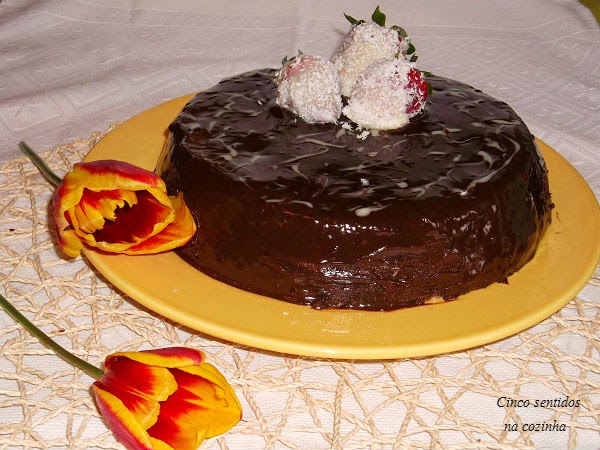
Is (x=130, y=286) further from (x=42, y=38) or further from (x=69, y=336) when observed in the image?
(x=42, y=38)

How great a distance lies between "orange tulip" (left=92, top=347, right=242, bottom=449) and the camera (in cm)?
156

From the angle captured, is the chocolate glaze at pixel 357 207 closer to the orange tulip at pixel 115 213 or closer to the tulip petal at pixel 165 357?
the orange tulip at pixel 115 213

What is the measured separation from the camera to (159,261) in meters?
2.09

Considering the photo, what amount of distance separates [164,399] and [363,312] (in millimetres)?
555

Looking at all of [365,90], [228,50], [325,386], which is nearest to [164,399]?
[325,386]

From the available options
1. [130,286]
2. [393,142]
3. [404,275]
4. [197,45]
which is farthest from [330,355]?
[197,45]

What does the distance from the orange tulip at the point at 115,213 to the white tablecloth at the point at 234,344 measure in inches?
9.2

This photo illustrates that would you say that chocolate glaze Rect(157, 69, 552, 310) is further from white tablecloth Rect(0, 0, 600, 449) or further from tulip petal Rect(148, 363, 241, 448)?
tulip petal Rect(148, 363, 241, 448)

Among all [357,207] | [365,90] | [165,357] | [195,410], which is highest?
[365,90]

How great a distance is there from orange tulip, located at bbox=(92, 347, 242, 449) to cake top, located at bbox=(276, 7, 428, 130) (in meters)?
0.86

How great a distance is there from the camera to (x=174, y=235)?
2039mm

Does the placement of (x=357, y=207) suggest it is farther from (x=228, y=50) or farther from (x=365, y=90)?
(x=228, y=50)

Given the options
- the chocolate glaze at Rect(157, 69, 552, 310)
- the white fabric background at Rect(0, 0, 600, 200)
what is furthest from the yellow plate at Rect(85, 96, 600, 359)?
the white fabric background at Rect(0, 0, 600, 200)

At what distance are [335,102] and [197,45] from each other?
6.59 ft
